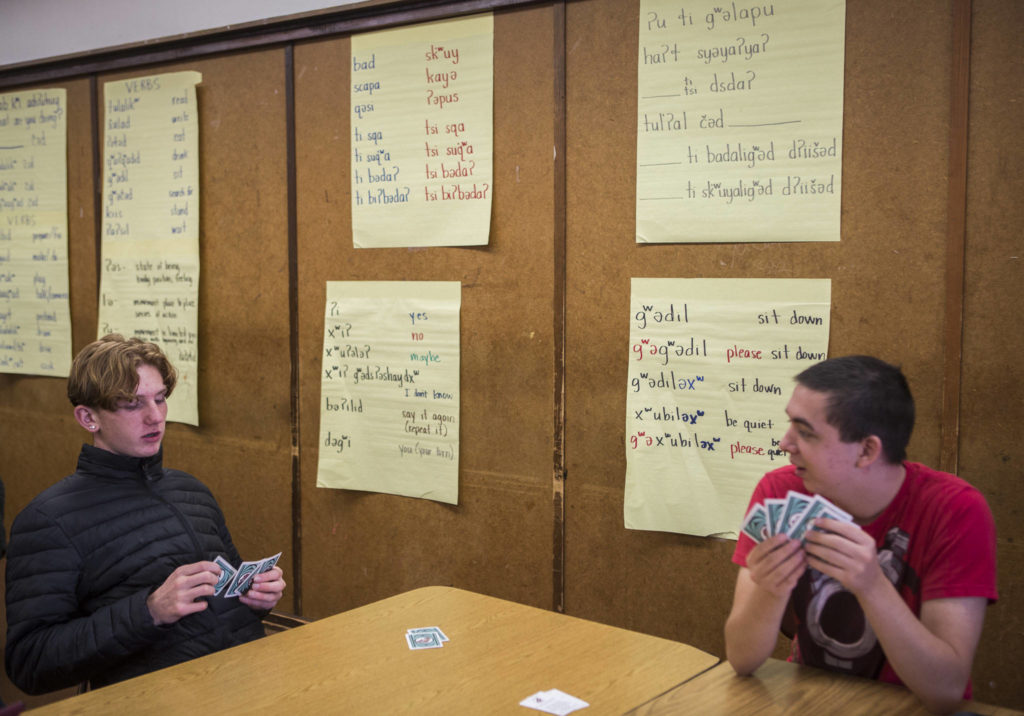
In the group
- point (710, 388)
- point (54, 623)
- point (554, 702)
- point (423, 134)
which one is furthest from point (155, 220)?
point (554, 702)

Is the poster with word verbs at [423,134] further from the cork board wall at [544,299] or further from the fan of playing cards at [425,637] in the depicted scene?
the fan of playing cards at [425,637]

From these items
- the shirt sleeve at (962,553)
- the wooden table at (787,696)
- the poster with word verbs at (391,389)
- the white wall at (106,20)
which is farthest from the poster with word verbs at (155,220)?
the shirt sleeve at (962,553)

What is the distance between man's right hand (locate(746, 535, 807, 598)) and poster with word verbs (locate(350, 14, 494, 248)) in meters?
1.83

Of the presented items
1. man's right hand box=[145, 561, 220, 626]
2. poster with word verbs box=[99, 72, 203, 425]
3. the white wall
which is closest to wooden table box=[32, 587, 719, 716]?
man's right hand box=[145, 561, 220, 626]

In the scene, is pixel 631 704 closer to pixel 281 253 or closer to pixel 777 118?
pixel 777 118

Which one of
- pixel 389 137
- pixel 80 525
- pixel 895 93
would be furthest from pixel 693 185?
pixel 80 525

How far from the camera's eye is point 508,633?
6.35 ft

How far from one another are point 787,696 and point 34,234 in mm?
4331

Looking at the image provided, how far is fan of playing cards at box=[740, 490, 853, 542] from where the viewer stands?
155 cm

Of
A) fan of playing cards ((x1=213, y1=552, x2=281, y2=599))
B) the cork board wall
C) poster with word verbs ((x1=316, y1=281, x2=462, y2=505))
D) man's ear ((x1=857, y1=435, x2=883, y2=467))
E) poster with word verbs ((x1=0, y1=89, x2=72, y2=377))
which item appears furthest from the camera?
poster with word verbs ((x1=0, y1=89, x2=72, y2=377))

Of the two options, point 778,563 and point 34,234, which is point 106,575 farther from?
point 34,234

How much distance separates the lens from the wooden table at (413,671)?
61.9 inches

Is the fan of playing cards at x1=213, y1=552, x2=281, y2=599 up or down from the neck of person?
down

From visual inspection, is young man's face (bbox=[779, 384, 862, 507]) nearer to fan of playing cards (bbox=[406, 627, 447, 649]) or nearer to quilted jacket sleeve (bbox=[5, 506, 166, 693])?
fan of playing cards (bbox=[406, 627, 447, 649])
